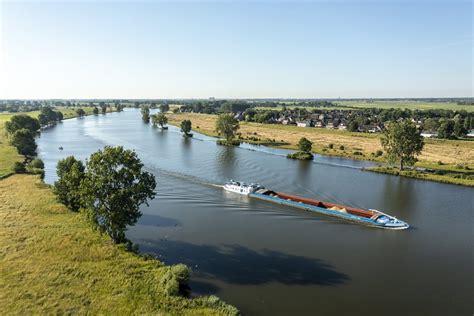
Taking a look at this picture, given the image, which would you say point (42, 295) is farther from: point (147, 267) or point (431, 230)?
point (431, 230)

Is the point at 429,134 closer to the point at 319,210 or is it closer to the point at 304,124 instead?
the point at 304,124

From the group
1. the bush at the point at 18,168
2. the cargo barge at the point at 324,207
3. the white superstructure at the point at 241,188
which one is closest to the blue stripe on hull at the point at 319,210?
the cargo barge at the point at 324,207

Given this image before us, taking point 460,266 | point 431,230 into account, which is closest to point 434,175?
point 431,230

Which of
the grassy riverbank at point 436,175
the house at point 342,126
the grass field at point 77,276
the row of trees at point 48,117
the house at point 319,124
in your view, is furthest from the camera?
the house at point 319,124

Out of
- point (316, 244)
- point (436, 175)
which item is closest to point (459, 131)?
point (436, 175)

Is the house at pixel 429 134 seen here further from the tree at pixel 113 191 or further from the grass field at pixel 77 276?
the grass field at pixel 77 276

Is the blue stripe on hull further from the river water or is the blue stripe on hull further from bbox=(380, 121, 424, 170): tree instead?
bbox=(380, 121, 424, 170): tree
